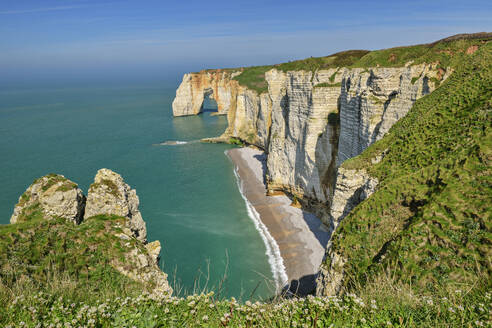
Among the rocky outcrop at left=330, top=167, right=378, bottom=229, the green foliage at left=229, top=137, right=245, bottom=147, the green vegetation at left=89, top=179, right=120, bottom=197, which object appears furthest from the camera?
the green foliage at left=229, top=137, right=245, bottom=147

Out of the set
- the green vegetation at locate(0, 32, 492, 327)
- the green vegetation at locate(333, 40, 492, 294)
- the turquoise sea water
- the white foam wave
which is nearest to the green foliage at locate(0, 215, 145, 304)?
the green vegetation at locate(0, 32, 492, 327)

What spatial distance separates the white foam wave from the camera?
77.2ft

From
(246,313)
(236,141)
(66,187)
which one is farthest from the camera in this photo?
(236,141)

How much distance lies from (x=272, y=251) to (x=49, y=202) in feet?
63.1

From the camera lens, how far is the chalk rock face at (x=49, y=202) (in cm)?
1370

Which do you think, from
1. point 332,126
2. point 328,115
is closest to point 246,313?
point 332,126

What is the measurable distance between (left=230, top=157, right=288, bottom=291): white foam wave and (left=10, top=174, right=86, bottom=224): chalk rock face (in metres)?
13.3

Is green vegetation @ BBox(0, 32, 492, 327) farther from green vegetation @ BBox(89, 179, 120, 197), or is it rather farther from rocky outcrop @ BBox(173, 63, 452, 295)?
rocky outcrop @ BBox(173, 63, 452, 295)

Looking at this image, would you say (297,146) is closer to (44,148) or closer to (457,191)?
(457,191)

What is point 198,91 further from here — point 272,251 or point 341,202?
point 341,202

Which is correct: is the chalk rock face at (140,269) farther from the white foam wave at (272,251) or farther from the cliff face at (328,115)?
the cliff face at (328,115)

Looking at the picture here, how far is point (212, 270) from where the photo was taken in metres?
25.3

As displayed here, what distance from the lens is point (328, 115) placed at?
2939 centimetres

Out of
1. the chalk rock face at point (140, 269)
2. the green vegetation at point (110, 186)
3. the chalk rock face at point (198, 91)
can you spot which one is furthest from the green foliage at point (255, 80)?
the chalk rock face at point (140, 269)
